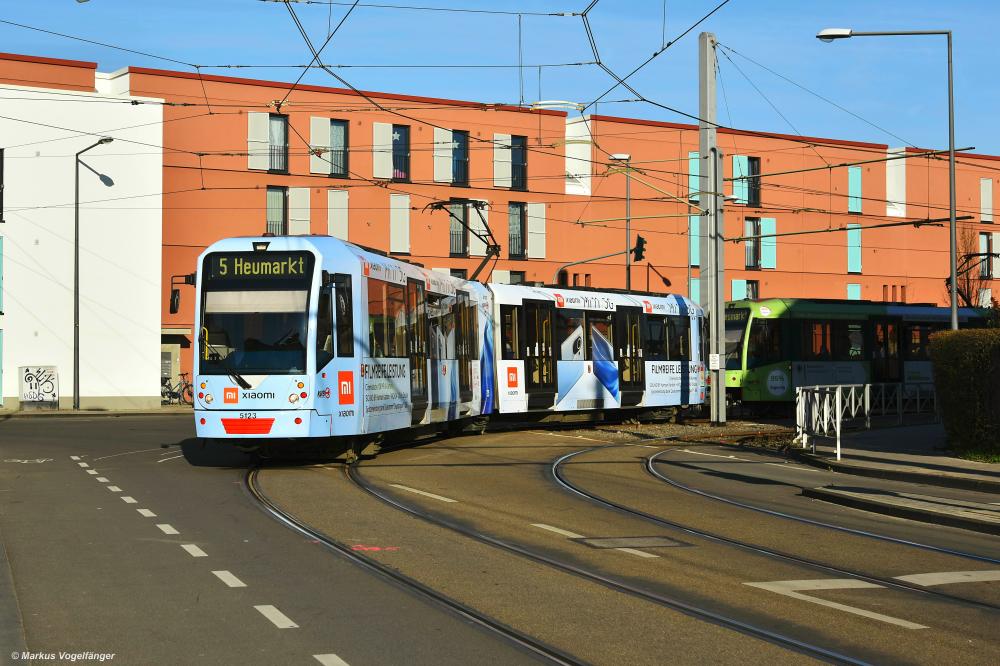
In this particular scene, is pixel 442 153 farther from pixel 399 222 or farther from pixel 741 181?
pixel 741 181

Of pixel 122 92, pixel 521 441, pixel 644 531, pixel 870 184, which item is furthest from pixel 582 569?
pixel 870 184

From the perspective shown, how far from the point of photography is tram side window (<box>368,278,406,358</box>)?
19.6 m

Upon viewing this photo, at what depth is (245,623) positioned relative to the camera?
25.3 ft

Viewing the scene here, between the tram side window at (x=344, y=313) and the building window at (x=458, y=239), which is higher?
the building window at (x=458, y=239)

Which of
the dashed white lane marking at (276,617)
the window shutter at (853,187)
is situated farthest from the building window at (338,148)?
the dashed white lane marking at (276,617)

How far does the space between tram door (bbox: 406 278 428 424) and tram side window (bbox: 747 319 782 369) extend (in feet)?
53.4

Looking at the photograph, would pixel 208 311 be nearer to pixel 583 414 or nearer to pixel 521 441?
pixel 521 441

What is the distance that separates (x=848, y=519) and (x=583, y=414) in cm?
1820

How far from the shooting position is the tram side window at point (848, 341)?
3719 cm

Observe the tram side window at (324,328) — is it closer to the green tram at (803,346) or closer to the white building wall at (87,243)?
the green tram at (803,346)

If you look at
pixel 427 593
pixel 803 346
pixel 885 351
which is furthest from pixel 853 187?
pixel 427 593

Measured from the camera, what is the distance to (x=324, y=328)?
1809 centimetres

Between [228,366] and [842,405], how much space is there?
1281 cm

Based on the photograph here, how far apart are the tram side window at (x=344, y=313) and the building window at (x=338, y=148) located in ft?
109
